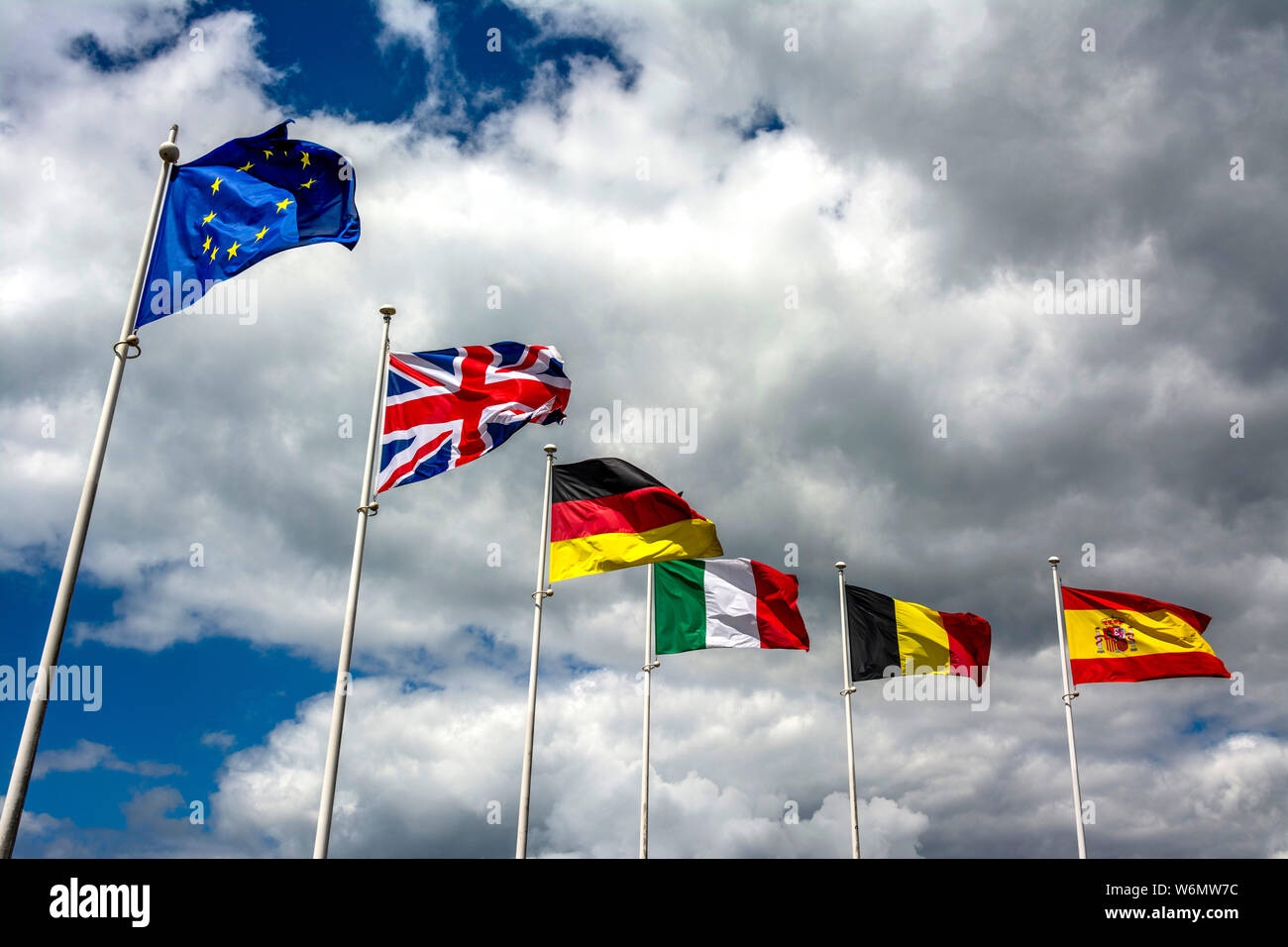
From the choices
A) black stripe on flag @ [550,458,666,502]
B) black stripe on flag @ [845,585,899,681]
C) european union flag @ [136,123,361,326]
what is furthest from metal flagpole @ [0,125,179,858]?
black stripe on flag @ [845,585,899,681]

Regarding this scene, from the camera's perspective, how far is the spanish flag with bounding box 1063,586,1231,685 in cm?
3181

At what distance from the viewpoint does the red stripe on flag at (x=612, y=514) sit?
2483 centimetres

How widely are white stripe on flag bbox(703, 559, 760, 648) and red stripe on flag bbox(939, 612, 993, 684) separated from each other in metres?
8.56

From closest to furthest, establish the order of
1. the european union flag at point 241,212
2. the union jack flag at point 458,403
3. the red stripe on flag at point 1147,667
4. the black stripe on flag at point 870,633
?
the european union flag at point 241,212
the union jack flag at point 458,403
the red stripe on flag at point 1147,667
the black stripe on flag at point 870,633

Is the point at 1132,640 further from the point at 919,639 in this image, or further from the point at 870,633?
the point at 870,633

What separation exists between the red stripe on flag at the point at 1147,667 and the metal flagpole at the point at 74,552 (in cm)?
2985

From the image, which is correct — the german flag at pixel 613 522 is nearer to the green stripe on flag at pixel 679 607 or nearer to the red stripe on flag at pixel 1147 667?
the green stripe on flag at pixel 679 607

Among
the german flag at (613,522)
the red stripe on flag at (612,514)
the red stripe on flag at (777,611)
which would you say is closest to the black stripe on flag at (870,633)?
the red stripe on flag at (777,611)

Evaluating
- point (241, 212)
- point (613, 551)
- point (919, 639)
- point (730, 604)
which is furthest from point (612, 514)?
point (919, 639)
